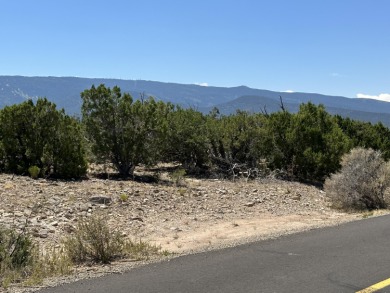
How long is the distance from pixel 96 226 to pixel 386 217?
308 inches

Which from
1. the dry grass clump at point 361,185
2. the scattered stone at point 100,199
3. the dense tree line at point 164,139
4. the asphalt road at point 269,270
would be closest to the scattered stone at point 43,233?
the scattered stone at point 100,199

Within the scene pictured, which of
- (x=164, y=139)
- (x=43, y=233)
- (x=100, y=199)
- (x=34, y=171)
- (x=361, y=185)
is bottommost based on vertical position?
(x=43, y=233)

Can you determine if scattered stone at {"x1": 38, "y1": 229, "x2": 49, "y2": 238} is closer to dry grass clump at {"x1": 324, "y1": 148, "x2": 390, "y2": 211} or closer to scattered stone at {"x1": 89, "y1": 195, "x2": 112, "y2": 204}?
scattered stone at {"x1": 89, "y1": 195, "x2": 112, "y2": 204}

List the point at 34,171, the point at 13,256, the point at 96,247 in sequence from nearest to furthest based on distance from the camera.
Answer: the point at 13,256
the point at 96,247
the point at 34,171

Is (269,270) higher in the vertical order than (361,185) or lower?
higher

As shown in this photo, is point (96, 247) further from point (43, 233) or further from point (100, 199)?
point (100, 199)

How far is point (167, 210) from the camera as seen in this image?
14.2 metres

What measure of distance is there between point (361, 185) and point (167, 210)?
6.77 meters

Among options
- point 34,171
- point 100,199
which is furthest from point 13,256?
point 34,171

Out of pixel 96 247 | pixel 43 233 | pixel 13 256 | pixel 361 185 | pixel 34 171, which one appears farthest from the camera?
pixel 34 171

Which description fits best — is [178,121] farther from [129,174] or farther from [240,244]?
[240,244]

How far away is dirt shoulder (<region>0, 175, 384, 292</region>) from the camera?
1120 centimetres

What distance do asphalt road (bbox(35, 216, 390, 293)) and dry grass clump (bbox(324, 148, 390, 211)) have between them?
7.45 meters

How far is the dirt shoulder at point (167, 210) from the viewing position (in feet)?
36.8
